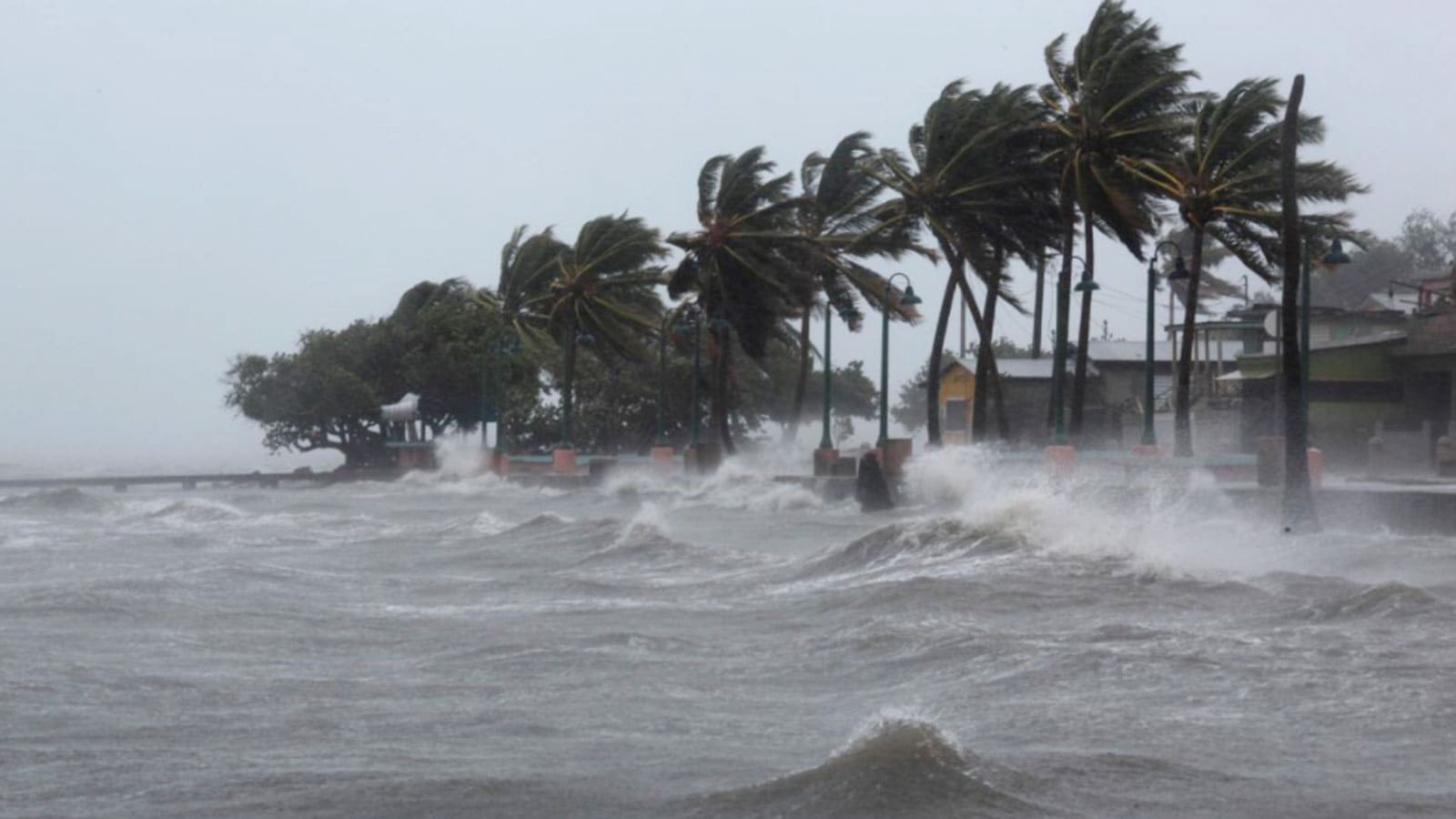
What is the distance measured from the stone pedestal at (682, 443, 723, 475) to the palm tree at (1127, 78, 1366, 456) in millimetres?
13231

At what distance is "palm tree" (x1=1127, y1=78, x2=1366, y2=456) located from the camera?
32.5m

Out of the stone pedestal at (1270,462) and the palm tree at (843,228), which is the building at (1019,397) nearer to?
the palm tree at (843,228)

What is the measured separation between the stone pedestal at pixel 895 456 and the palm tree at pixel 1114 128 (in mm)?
3592

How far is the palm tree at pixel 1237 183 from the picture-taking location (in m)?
32.5

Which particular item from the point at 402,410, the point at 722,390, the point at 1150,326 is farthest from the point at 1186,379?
the point at 402,410

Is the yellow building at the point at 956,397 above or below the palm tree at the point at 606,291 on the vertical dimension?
below

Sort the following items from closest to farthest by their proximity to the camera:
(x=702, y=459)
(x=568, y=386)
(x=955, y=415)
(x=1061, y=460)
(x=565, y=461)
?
(x=1061, y=460), (x=702, y=459), (x=565, y=461), (x=955, y=415), (x=568, y=386)

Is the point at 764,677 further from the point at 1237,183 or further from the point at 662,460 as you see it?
the point at 662,460

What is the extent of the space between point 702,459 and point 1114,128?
548 inches

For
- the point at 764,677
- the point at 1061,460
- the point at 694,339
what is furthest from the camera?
the point at 694,339

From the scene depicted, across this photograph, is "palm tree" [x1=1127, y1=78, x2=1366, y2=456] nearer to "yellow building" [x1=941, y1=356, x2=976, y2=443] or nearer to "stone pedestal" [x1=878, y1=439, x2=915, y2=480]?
"stone pedestal" [x1=878, y1=439, x2=915, y2=480]

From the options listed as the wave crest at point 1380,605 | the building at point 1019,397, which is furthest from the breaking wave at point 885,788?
the building at point 1019,397

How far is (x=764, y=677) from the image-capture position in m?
9.91

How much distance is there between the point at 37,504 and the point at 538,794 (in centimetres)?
3271
